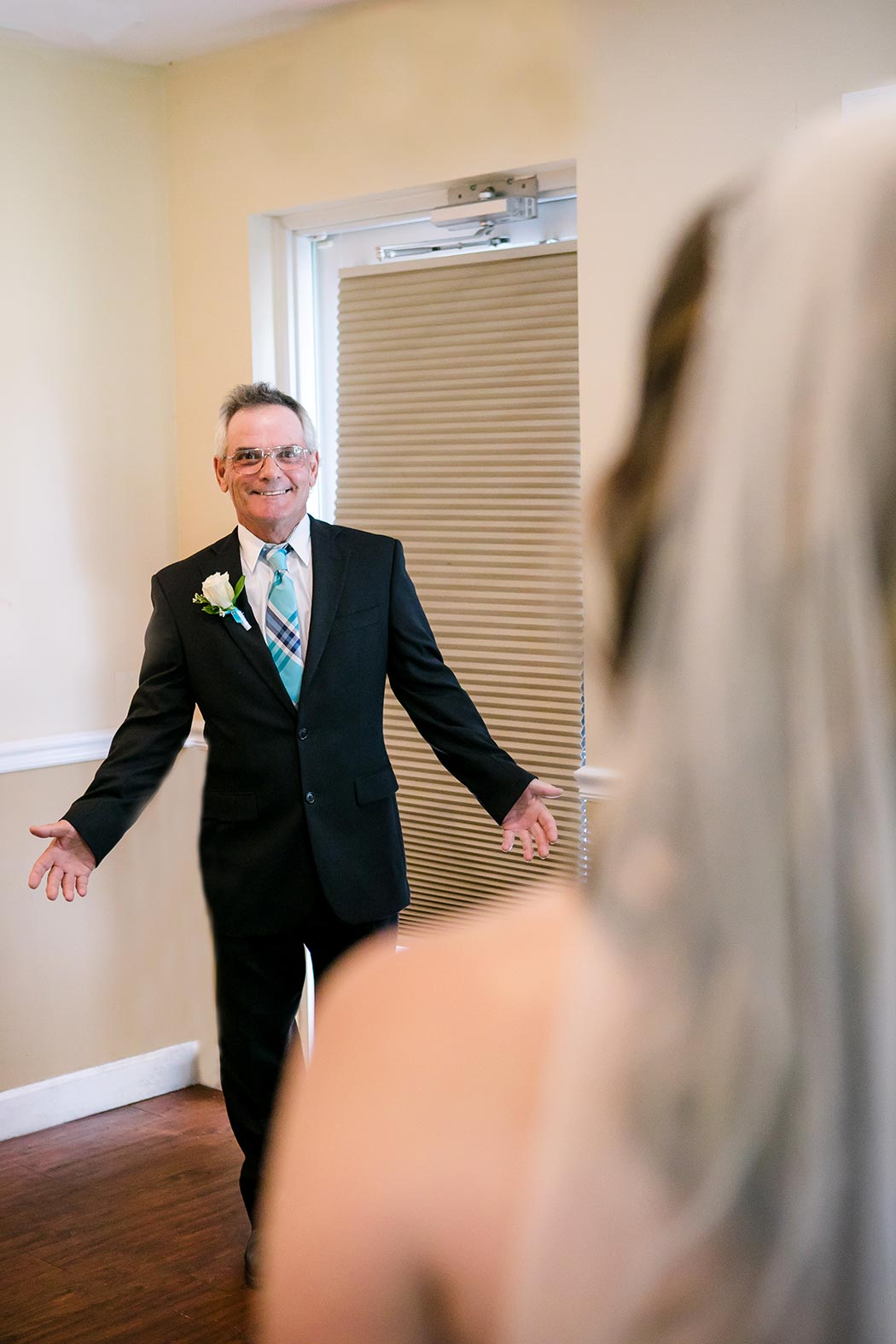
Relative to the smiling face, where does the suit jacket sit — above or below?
below

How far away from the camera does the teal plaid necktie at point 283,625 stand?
10.2ft

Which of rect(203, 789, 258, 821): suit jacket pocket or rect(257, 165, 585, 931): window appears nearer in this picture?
rect(203, 789, 258, 821): suit jacket pocket

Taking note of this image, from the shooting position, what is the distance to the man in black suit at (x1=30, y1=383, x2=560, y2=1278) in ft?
10.1

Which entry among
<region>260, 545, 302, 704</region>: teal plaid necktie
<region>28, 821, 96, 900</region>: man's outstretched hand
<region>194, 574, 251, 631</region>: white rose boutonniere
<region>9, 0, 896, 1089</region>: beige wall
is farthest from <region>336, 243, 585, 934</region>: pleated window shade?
<region>28, 821, 96, 900</region>: man's outstretched hand

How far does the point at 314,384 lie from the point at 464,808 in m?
1.39

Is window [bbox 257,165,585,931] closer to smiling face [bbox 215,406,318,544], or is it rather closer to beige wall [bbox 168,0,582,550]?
beige wall [bbox 168,0,582,550]

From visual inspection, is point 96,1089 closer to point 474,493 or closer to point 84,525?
point 84,525

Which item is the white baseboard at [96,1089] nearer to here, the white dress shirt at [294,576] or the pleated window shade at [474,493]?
the pleated window shade at [474,493]

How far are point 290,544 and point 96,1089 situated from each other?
6.63ft

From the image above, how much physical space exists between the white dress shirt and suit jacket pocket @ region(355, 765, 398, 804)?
1.14ft

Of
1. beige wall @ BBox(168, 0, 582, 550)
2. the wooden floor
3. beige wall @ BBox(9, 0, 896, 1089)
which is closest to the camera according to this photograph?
the wooden floor

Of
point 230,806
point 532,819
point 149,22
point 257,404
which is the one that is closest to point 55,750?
point 230,806

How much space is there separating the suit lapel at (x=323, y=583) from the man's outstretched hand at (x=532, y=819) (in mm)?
529

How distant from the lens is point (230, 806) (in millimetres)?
3133
